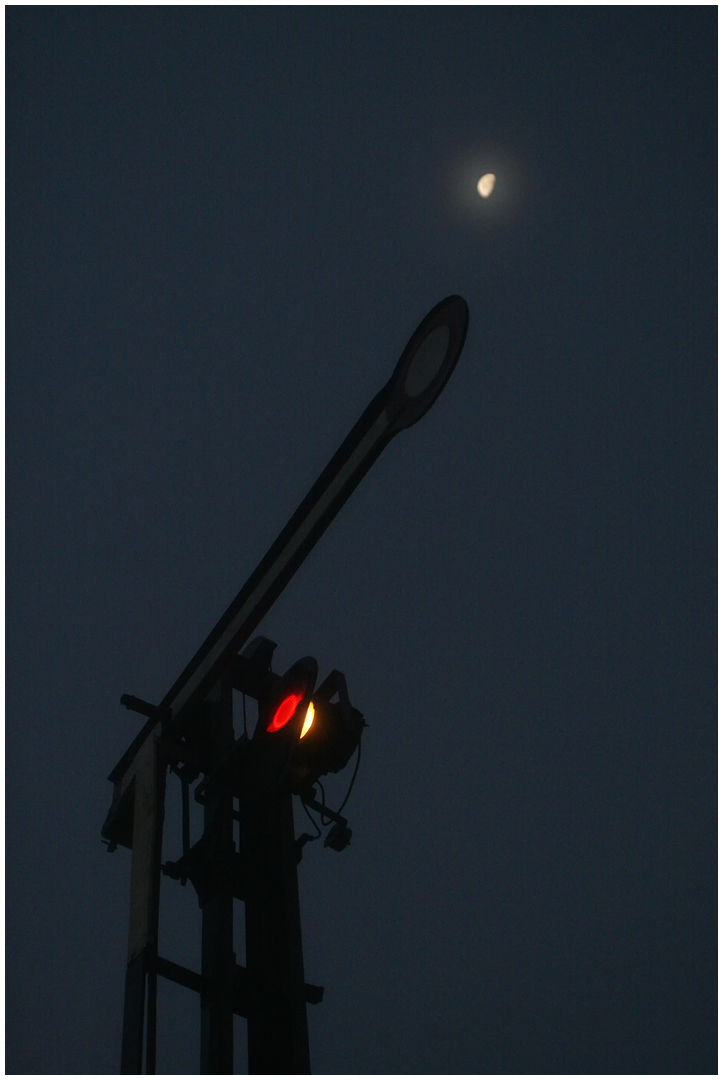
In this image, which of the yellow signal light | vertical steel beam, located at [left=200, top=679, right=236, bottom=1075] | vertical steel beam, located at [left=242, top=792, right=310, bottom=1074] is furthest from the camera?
the yellow signal light

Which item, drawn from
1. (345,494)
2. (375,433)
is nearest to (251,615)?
(345,494)

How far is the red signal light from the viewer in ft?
9.99

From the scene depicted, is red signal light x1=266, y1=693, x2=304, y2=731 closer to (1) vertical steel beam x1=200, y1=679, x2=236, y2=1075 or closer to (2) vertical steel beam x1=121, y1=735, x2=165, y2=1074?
(1) vertical steel beam x1=200, y1=679, x2=236, y2=1075

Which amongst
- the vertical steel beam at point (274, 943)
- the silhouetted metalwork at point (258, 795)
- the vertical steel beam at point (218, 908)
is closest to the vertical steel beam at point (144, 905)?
the silhouetted metalwork at point (258, 795)

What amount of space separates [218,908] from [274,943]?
224 mm

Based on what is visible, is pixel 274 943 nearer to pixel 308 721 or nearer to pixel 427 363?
pixel 308 721

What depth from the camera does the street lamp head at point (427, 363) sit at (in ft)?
9.16

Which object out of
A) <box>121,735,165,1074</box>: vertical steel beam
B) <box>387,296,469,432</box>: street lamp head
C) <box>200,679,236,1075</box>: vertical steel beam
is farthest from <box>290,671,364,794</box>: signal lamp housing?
<box>387,296,469,432</box>: street lamp head

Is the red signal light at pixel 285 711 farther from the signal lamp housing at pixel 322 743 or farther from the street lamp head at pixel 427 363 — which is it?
the street lamp head at pixel 427 363

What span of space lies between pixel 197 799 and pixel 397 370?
1633 millimetres

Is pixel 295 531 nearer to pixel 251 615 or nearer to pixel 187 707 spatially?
pixel 251 615

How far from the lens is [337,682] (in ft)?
10.8

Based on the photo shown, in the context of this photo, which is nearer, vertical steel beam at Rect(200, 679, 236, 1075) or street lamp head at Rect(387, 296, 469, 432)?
vertical steel beam at Rect(200, 679, 236, 1075)

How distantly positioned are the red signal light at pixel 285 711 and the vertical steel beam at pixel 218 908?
217mm
